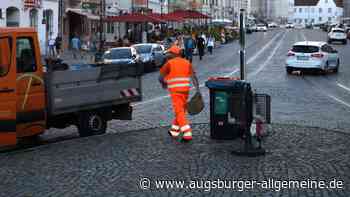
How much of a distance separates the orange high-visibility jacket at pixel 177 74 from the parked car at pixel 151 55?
73.7ft

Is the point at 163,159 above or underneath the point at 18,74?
underneath

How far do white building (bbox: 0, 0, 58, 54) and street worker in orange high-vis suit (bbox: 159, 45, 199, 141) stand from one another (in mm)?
27140

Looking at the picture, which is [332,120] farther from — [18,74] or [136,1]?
[136,1]

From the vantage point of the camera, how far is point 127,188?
350 inches

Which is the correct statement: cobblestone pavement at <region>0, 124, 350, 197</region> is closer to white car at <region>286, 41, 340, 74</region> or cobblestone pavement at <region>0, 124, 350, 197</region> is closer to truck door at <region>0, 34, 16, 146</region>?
truck door at <region>0, 34, 16, 146</region>

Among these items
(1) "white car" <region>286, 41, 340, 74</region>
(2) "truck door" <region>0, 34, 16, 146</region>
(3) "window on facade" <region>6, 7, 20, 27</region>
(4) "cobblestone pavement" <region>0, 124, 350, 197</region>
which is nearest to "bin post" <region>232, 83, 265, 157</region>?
(4) "cobblestone pavement" <region>0, 124, 350, 197</region>

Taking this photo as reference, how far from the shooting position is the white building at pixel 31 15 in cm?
4081

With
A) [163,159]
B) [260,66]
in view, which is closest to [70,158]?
[163,159]

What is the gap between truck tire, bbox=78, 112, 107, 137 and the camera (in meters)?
13.3

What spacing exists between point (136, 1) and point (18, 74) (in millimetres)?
60859

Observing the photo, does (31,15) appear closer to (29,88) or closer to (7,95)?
(29,88)

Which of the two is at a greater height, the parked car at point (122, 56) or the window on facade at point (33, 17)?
the window on facade at point (33, 17)

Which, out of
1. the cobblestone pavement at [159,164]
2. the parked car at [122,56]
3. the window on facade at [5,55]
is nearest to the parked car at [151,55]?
the parked car at [122,56]

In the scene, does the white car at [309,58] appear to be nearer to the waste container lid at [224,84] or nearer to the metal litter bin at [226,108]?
the metal litter bin at [226,108]
